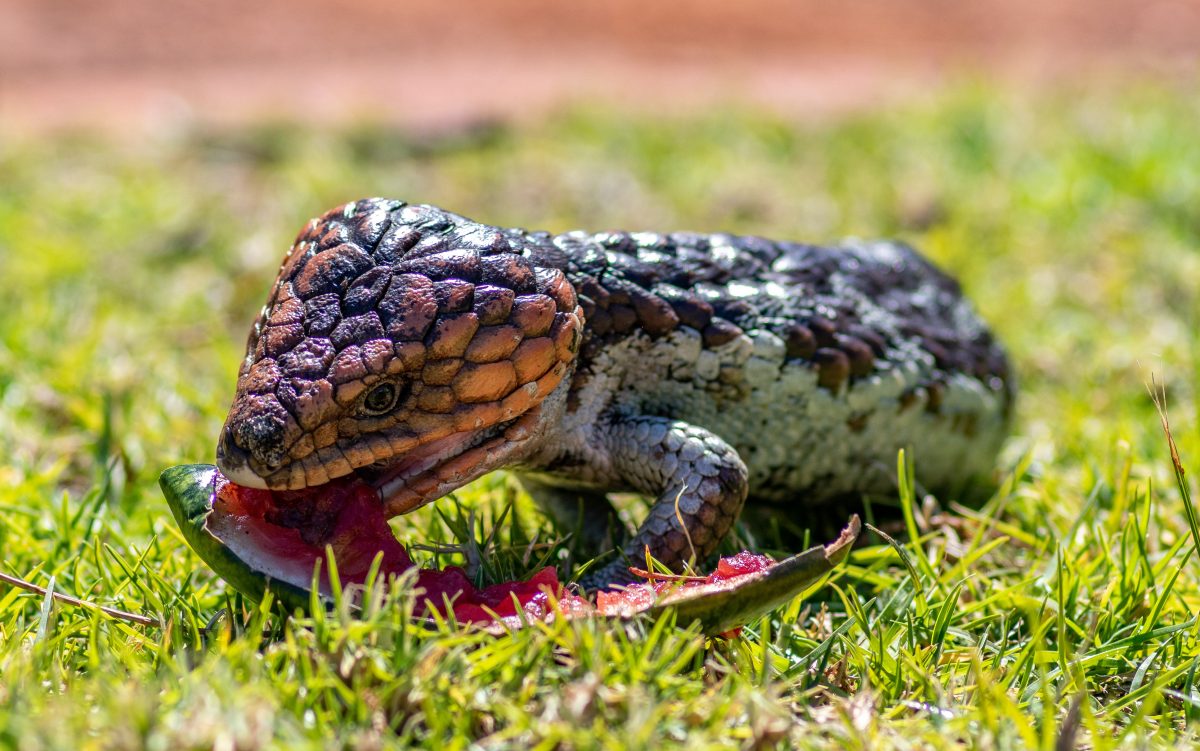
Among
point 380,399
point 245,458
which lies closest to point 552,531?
point 380,399

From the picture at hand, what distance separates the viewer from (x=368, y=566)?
2674 mm

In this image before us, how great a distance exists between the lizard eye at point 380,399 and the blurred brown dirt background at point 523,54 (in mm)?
6031

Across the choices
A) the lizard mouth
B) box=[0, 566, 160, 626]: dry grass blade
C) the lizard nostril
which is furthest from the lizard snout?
box=[0, 566, 160, 626]: dry grass blade

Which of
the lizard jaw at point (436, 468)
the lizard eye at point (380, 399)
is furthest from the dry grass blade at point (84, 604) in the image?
the lizard eye at point (380, 399)

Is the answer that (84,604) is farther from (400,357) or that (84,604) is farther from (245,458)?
(400,357)

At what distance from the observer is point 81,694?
2336 mm

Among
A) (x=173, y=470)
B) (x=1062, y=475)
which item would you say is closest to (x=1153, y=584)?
(x=1062, y=475)

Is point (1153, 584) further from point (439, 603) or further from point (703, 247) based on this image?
point (439, 603)

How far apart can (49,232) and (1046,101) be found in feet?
21.6

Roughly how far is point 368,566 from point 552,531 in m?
0.77

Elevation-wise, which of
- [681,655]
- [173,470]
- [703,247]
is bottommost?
[681,655]

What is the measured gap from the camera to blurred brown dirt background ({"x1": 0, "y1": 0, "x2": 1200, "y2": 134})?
9.55 m

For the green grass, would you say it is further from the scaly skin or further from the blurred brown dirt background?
the blurred brown dirt background

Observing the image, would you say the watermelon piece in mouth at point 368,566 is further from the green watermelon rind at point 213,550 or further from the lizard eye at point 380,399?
the lizard eye at point 380,399
